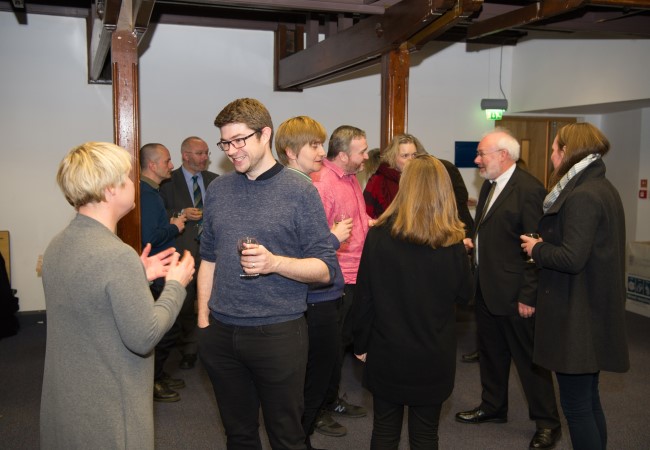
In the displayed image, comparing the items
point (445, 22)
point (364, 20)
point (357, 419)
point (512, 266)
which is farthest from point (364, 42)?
point (357, 419)

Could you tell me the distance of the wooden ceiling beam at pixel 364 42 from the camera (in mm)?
4051

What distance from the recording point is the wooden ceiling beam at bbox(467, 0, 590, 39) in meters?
3.96

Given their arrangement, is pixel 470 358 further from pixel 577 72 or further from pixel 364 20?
pixel 577 72

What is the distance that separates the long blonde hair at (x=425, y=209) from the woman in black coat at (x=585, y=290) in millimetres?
615

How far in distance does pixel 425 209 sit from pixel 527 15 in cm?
264

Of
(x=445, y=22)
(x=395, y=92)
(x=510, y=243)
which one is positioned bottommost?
(x=510, y=243)

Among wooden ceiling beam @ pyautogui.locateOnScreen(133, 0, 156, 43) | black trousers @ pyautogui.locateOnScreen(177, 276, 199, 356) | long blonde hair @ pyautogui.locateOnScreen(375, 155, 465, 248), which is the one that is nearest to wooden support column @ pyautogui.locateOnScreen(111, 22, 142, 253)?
wooden ceiling beam @ pyautogui.locateOnScreen(133, 0, 156, 43)

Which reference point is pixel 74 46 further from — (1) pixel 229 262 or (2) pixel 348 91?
(1) pixel 229 262

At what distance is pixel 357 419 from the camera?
393 cm

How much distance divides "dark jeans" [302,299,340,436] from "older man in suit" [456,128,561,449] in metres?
0.99

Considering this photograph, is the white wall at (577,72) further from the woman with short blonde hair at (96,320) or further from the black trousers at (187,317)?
the woman with short blonde hair at (96,320)

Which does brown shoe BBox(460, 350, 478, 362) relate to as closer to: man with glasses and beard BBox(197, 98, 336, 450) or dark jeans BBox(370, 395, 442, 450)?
dark jeans BBox(370, 395, 442, 450)

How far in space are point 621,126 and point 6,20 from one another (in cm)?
717

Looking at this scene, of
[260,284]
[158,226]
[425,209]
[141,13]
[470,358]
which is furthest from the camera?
[470,358]
